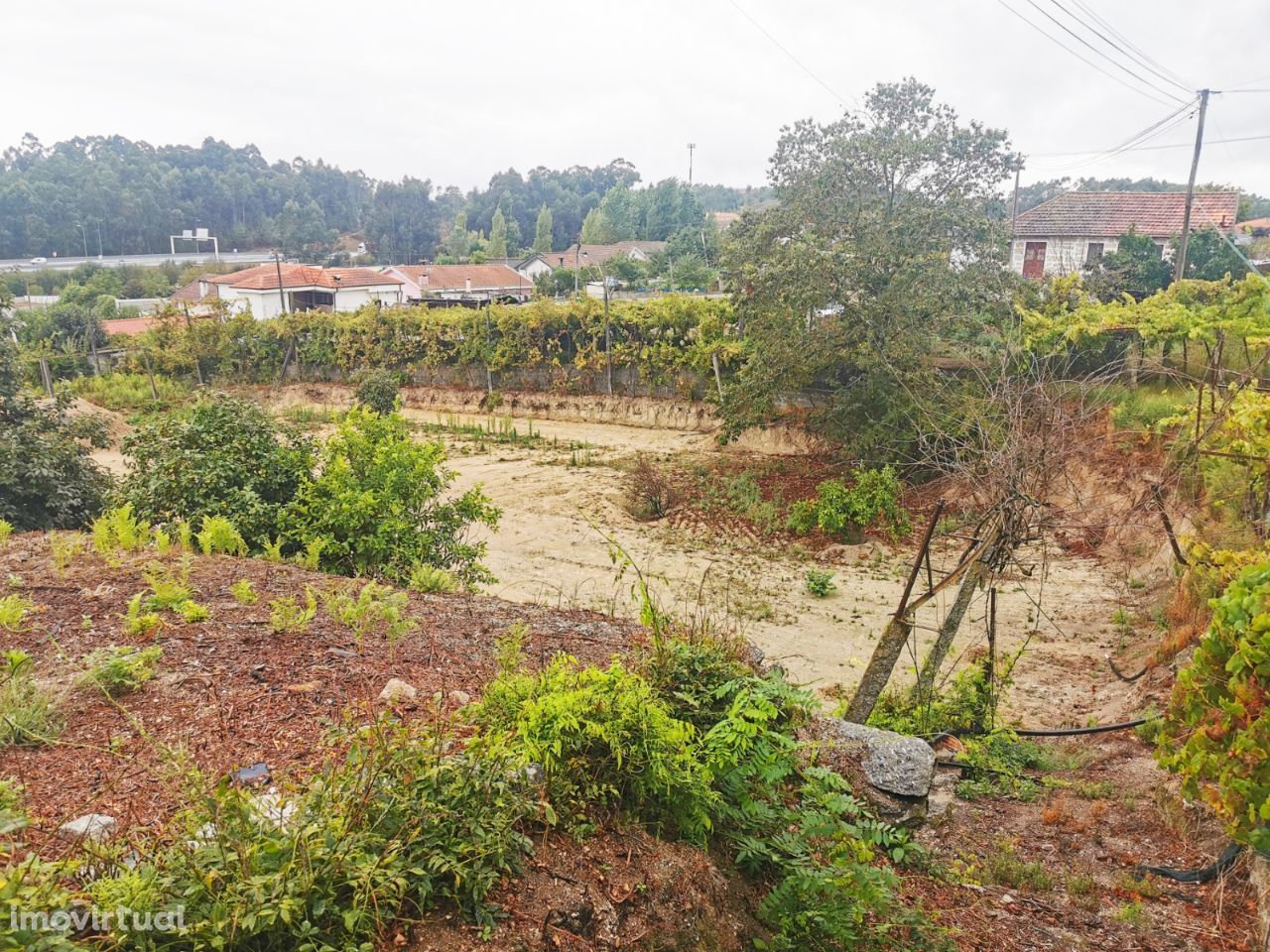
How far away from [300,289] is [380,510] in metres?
28.1

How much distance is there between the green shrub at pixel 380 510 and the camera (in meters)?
6.67

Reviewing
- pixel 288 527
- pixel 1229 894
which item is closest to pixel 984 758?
pixel 1229 894

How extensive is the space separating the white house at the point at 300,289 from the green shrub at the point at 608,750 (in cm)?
2911

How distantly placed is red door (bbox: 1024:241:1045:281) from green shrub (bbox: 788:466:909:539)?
15705 mm

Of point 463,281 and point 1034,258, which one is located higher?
point 1034,258

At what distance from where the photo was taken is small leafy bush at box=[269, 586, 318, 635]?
4203 mm

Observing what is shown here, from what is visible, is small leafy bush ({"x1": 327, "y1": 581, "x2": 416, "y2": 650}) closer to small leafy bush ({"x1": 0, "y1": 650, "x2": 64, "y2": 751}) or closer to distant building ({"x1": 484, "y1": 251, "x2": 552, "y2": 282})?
small leafy bush ({"x1": 0, "y1": 650, "x2": 64, "y2": 751})

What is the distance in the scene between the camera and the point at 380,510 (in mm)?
6816

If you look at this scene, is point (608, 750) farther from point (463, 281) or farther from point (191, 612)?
point (463, 281)

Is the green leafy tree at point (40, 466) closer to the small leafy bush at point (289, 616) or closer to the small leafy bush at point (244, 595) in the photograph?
the small leafy bush at point (244, 595)

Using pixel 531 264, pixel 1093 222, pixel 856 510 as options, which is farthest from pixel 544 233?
pixel 856 510

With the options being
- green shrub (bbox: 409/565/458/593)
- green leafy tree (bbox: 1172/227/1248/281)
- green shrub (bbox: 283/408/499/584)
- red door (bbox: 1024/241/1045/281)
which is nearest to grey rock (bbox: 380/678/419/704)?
green shrub (bbox: 409/565/458/593)

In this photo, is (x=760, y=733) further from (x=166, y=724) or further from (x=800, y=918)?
(x=166, y=724)

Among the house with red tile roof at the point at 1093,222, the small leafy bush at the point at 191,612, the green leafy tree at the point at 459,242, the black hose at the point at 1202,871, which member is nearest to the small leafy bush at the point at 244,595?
the small leafy bush at the point at 191,612
